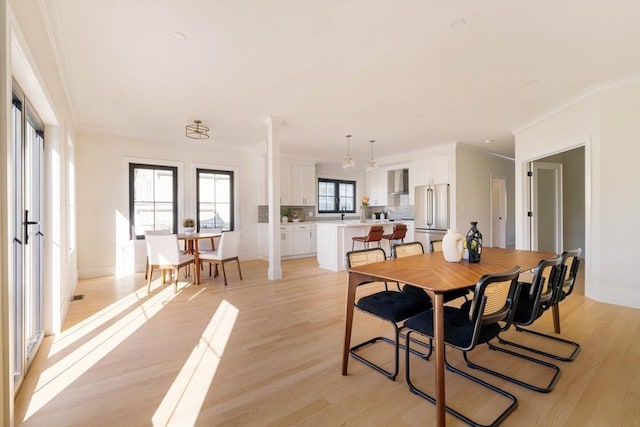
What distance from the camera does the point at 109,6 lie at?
2.11 meters

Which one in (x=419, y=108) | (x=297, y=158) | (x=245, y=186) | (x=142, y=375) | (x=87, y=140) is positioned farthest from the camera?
(x=297, y=158)

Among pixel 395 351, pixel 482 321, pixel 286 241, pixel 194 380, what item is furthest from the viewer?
pixel 286 241

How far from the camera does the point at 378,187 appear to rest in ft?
28.0

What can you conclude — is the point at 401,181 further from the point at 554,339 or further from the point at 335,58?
the point at 554,339

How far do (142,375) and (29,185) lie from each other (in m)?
1.79

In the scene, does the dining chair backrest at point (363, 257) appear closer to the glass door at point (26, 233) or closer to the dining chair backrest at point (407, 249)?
the dining chair backrest at point (407, 249)

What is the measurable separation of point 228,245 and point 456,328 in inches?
141

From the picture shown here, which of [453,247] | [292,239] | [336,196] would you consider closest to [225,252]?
[292,239]

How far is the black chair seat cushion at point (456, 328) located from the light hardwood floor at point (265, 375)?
16.5 inches

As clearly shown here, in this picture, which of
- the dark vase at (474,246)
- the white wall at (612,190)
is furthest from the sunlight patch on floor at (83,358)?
the white wall at (612,190)

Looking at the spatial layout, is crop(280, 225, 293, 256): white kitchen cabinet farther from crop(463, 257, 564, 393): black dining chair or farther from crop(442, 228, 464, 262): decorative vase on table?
crop(463, 257, 564, 393): black dining chair

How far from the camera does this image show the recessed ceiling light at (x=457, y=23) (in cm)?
226

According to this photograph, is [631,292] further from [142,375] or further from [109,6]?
[109,6]

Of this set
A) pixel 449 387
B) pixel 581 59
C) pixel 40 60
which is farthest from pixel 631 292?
pixel 40 60
